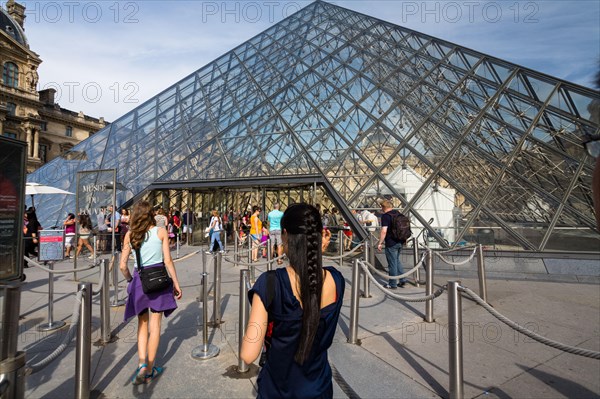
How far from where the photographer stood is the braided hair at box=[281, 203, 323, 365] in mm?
1562

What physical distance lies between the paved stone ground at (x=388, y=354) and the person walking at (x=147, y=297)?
0.23 m

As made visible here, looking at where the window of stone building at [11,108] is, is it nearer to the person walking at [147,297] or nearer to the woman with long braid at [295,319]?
the person walking at [147,297]

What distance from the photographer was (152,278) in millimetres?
3158

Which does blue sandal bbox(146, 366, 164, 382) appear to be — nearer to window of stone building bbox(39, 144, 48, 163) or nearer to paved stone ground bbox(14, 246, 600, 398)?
paved stone ground bbox(14, 246, 600, 398)

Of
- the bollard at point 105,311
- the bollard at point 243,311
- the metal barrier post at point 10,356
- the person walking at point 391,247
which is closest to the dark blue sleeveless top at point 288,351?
the metal barrier post at point 10,356

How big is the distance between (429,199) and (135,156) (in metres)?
13.3

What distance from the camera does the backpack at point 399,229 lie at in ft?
22.5

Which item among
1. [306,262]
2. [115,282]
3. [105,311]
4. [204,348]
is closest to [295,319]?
[306,262]

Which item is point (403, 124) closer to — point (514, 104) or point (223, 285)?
point (514, 104)

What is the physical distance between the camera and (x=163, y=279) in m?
3.21

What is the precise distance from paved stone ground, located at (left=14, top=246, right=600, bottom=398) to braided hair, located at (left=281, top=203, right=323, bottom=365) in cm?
184

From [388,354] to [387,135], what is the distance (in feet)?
32.8

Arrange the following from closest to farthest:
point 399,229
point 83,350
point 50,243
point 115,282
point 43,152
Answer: point 83,350
point 115,282
point 399,229
point 50,243
point 43,152

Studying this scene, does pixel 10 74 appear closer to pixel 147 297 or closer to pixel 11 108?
pixel 11 108
